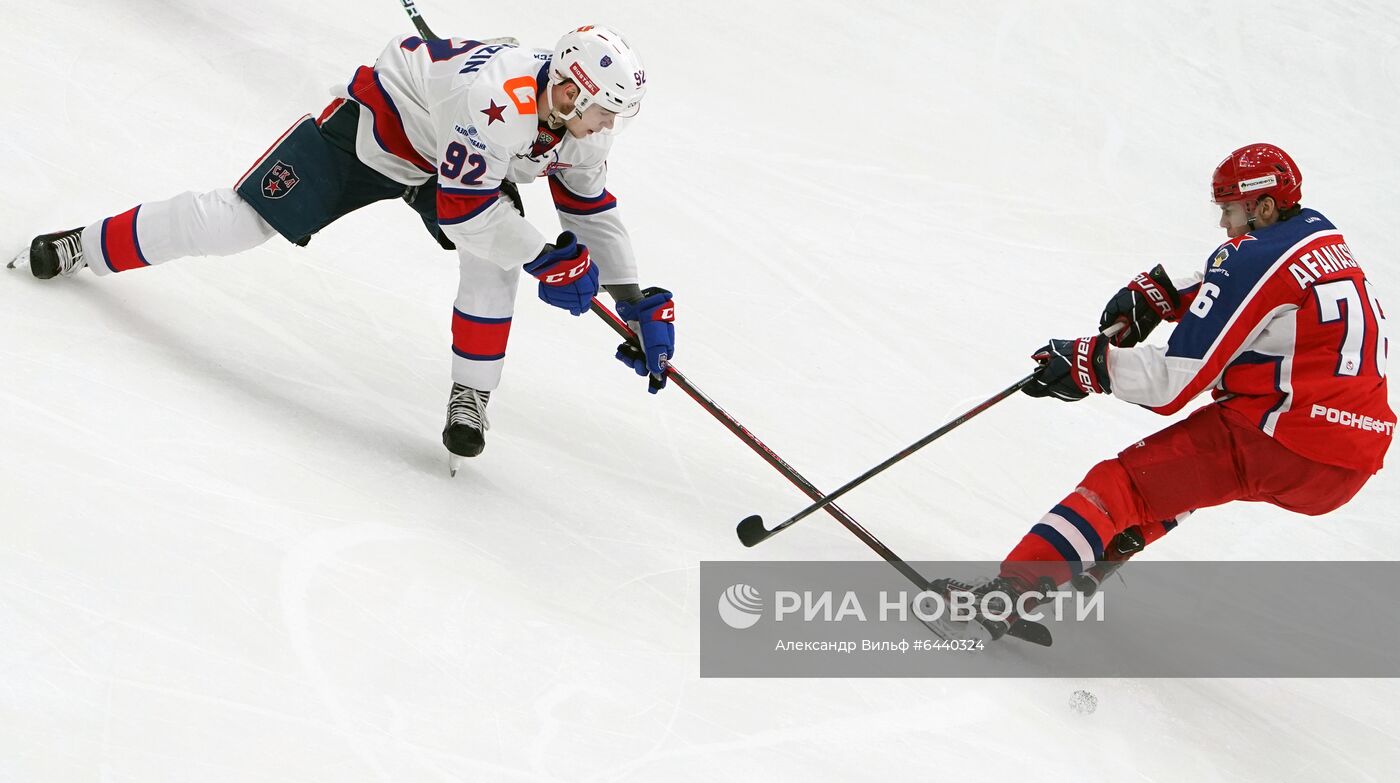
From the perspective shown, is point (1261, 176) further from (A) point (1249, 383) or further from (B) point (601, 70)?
(B) point (601, 70)

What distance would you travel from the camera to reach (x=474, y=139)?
9.03 feet

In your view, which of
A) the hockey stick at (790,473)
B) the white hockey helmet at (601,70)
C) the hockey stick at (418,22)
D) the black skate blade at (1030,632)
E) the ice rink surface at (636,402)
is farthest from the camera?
the hockey stick at (418,22)

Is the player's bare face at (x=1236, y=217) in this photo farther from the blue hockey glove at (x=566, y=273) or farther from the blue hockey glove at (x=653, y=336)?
the blue hockey glove at (x=566, y=273)

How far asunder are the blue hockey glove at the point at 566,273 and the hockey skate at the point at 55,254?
4.31ft

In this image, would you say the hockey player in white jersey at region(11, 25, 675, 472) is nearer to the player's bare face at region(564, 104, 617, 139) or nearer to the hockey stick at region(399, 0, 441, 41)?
the player's bare face at region(564, 104, 617, 139)

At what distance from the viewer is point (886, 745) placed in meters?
2.66

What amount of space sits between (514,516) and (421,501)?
24cm

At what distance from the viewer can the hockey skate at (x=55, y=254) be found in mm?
3232

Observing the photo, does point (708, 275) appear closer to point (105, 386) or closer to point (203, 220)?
point (203, 220)

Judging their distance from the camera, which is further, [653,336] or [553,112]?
[653,336]

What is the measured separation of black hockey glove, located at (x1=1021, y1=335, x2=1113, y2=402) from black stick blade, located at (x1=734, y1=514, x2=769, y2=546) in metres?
0.80

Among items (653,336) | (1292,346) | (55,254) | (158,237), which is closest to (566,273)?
(653,336)

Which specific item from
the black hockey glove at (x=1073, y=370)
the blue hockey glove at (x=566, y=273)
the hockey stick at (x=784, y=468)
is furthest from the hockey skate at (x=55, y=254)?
the black hockey glove at (x=1073, y=370)

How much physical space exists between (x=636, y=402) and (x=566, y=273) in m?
1.00
